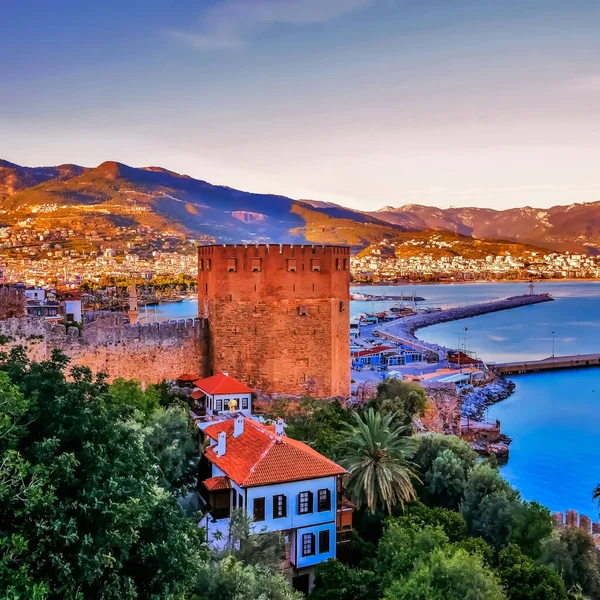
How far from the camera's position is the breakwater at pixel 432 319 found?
59431 mm

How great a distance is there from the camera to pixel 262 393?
17.4m

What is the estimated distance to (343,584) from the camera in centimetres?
990

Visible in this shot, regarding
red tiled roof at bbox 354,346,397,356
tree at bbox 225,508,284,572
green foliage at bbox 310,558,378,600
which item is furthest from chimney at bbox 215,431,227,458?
red tiled roof at bbox 354,346,397,356

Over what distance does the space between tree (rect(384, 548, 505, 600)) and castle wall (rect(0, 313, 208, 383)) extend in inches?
379

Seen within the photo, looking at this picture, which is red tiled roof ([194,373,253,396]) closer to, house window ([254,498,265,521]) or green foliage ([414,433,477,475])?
green foliage ([414,433,477,475])

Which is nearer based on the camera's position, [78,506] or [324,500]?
[78,506]

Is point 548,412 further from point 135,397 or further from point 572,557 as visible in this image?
point 135,397

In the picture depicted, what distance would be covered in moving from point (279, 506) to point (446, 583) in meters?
3.31

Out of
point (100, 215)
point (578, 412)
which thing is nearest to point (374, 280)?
point (100, 215)

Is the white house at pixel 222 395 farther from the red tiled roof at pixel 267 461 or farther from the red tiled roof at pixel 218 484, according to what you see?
the red tiled roof at pixel 218 484

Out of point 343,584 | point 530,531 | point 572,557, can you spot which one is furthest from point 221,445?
point 572,557

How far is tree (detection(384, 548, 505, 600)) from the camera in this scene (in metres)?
8.47

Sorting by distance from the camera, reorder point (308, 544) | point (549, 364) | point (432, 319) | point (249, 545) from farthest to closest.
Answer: point (432, 319) < point (549, 364) < point (308, 544) < point (249, 545)

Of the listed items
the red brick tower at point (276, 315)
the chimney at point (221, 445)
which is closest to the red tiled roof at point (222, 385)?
the red brick tower at point (276, 315)
